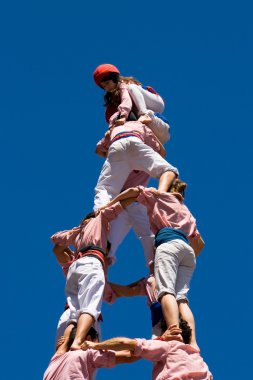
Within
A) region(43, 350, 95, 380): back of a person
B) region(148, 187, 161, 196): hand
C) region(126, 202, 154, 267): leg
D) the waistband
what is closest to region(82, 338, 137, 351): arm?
region(43, 350, 95, 380): back of a person

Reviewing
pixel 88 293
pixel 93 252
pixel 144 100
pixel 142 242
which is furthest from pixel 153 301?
pixel 144 100

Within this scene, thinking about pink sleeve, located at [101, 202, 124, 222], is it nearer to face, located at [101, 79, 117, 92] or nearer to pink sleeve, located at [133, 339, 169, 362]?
pink sleeve, located at [133, 339, 169, 362]

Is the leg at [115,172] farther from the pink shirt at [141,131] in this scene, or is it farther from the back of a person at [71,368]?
the back of a person at [71,368]

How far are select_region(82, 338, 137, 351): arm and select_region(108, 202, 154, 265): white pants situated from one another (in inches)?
108

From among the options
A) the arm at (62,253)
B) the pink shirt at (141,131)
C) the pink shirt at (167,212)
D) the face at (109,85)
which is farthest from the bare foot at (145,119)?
the arm at (62,253)

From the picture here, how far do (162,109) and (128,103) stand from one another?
4.13 ft

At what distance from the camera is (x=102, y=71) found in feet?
47.5

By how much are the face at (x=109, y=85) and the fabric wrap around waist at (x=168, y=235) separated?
12.8ft

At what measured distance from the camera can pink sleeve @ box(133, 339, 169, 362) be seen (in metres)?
9.51

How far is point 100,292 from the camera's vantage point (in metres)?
10.6

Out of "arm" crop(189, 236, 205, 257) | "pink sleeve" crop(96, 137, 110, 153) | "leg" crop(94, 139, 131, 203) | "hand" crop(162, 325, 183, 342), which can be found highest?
"pink sleeve" crop(96, 137, 110, 153)

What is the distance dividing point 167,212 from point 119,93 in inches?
142

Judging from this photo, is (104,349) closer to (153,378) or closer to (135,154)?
(153,378)

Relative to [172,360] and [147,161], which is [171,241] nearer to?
[172,360]
